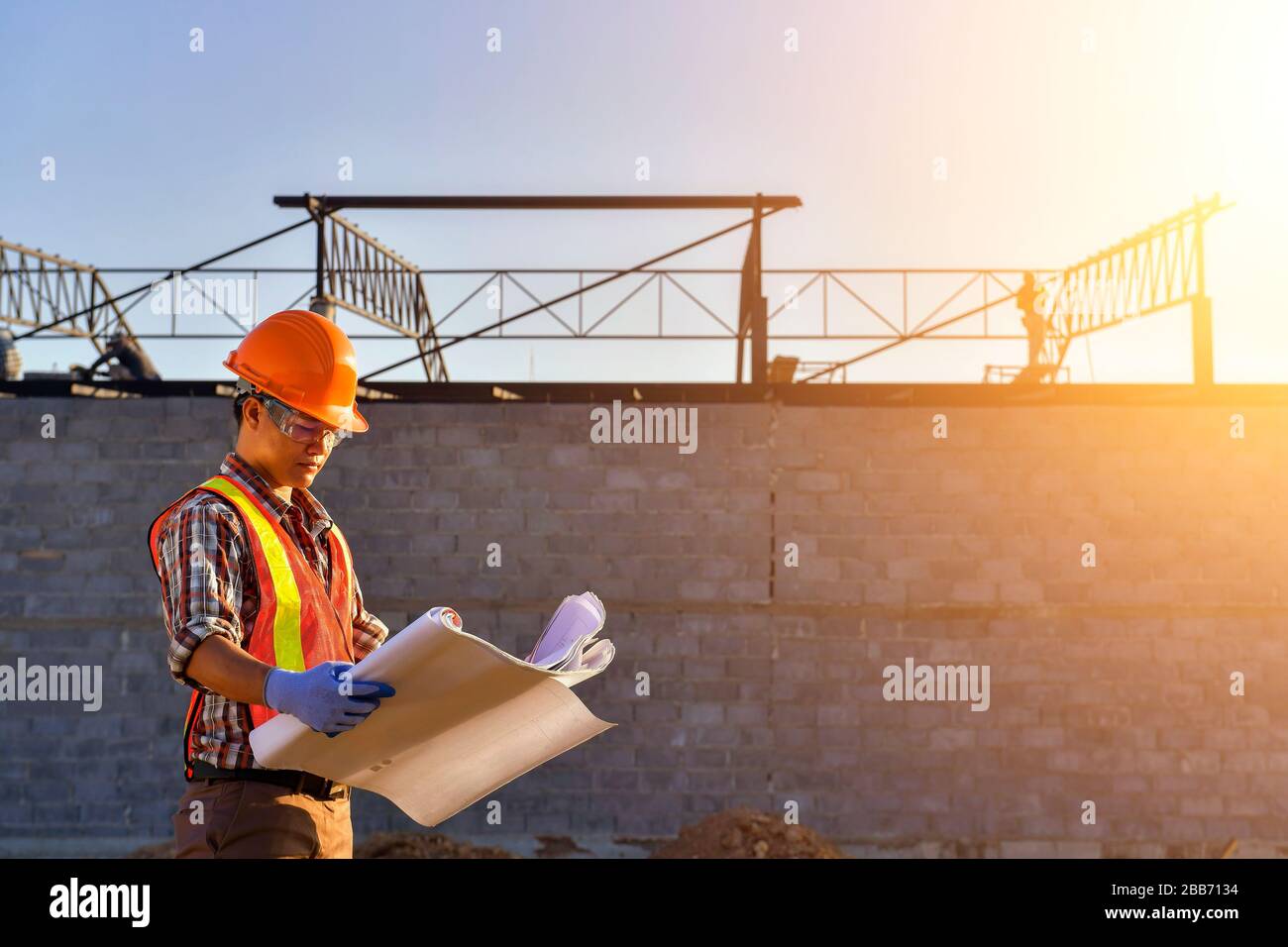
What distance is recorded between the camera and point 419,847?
27.0 ft

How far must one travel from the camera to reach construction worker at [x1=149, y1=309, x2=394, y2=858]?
2227 mm

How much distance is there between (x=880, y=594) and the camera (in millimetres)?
8469

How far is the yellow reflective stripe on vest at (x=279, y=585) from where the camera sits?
242 centimetres

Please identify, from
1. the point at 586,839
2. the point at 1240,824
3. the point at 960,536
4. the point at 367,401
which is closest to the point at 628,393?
the point at 367,401

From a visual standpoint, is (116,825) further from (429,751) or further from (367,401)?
(429,751)

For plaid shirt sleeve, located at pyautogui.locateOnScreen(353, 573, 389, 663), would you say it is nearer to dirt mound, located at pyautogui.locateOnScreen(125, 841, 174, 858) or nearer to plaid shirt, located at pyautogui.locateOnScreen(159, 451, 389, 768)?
plaid shirt, located at pyautogui.locateOnScreen(159, 451, 389, 768)

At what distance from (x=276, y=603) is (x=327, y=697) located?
39cm

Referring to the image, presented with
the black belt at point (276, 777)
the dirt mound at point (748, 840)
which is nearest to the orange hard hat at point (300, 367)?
the black belt at point (276, 777)

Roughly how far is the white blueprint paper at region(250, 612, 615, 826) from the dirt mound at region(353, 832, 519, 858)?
580 centimetres

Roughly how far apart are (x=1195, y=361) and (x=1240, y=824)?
4.64 m

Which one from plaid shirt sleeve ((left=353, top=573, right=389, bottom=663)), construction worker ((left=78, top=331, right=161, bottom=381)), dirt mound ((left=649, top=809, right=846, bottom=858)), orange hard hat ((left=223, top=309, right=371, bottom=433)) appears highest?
construction worker ((left=78, top=331, right=161, bottom=381))

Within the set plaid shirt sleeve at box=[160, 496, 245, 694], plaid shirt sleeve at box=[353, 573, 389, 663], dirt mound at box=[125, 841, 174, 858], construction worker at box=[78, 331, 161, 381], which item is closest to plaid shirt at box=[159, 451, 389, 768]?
plaid shirt sleeve at box=[160, 496, 245, 694]

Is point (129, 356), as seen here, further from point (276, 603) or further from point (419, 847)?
point (276, 603)

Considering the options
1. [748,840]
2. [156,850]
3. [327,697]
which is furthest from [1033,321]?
[327,697]
